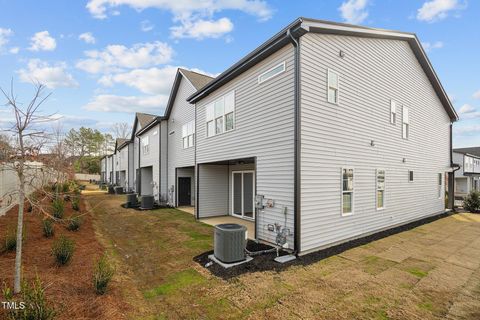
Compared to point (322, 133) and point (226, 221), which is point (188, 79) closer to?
point (226, 221)

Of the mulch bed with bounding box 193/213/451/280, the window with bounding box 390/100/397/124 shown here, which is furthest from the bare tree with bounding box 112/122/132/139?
the window with bounding box 390/100/397/124

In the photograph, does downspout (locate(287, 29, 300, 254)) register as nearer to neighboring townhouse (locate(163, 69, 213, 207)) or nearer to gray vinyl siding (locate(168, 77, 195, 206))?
gray vinyl siding (locate(168, 77, 195, 206))

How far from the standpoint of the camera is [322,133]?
7352mm

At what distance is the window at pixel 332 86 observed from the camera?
25.1ft

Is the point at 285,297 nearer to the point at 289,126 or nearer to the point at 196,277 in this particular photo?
the point at 196,277

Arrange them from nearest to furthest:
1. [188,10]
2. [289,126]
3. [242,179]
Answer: [289,126], [188,10], [242,179]

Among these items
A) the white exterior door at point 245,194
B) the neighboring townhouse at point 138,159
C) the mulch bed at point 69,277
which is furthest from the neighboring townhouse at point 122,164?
the mulch bed at point 69,277

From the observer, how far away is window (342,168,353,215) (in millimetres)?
8055

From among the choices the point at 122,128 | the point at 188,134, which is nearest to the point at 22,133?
the point at 188,134

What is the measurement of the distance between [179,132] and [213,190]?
527 cm

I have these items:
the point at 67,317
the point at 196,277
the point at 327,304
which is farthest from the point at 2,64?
the point at 327,304

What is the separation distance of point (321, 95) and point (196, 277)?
233 inches

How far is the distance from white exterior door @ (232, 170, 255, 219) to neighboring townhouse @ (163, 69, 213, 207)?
11.7 ft

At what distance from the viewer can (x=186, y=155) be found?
49.2 ft
